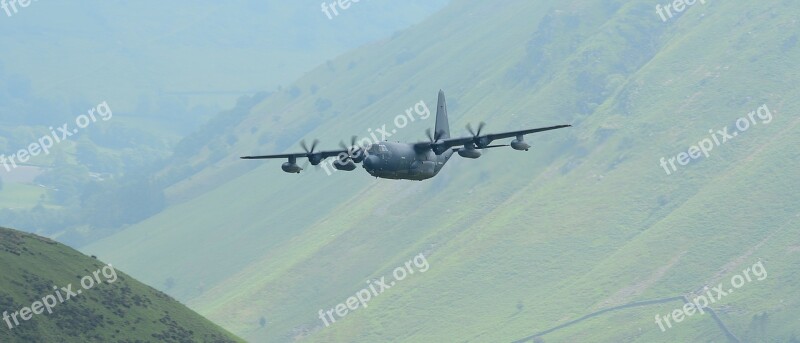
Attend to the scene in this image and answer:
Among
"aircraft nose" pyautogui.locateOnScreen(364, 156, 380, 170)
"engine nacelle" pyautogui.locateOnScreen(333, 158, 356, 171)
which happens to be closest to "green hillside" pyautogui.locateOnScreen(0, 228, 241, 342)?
"engine nacelle" pyautogui.locateOnScreen(333, 158, 356, 171)

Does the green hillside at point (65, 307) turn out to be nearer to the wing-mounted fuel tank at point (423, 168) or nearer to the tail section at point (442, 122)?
the tail section at point (442, 122)

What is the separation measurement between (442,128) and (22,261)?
88.8 metres

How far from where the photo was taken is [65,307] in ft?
602

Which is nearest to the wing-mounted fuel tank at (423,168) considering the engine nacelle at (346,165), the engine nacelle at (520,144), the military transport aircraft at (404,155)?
the military transport aircraft at (404,155)

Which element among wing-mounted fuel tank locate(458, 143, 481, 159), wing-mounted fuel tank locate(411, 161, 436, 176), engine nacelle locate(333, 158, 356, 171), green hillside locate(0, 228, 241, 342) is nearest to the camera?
engine nacelle locate(333, 158, 356, 171)

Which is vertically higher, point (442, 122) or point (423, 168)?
point (442, 122)

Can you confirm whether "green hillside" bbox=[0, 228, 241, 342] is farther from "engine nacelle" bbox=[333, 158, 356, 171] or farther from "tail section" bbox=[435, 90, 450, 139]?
"engine nacelle" bbox=[333, 158, 356, 171]

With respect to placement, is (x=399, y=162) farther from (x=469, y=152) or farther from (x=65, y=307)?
(x=65, y=307)

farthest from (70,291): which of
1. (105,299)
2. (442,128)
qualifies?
(442,128)

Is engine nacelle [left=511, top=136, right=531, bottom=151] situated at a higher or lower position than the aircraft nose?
lower

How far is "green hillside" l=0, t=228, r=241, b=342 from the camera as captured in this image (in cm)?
17350

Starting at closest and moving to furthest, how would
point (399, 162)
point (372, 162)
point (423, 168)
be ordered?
point (372, 162) < point (399, 162) < point (423, 168)

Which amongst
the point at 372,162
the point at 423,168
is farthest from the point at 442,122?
the point at 372,162

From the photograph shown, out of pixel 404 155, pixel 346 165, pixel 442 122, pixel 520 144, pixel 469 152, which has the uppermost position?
pixel 442 122
